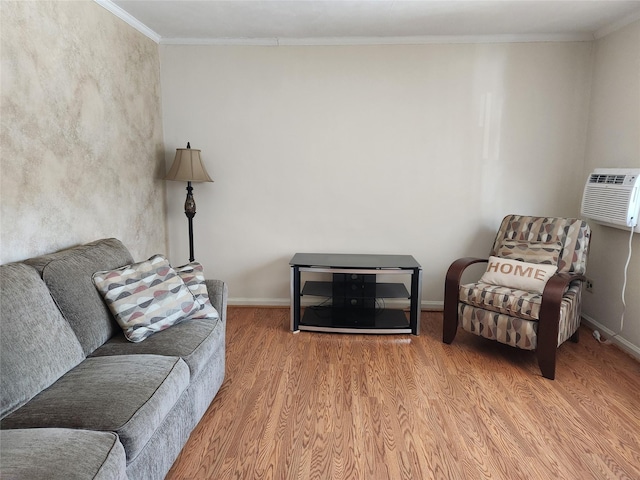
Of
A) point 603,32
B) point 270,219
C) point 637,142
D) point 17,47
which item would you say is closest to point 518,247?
point 637,142

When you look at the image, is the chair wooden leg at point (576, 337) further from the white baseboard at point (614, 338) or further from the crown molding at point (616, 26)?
the crown molding at point (616, 26)

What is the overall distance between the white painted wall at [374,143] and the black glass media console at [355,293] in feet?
1.23

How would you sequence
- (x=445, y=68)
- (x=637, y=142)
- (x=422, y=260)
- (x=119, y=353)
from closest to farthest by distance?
(x=119, y=353) → (x=637, y=142) → (x=445, y=68) → (x=422, y=260)

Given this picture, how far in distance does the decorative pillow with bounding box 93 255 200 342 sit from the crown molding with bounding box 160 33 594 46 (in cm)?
221

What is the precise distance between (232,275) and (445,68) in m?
2.63

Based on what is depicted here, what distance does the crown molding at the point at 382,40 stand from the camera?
3.44m

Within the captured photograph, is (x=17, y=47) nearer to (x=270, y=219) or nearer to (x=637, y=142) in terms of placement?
(x=270, y=219)

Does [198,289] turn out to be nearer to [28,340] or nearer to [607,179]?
[28,340]

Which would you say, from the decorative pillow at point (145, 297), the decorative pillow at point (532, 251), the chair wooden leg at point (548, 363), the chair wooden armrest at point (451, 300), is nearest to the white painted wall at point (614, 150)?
the decorative pillow at point (532, 251)

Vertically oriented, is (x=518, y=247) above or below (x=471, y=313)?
above

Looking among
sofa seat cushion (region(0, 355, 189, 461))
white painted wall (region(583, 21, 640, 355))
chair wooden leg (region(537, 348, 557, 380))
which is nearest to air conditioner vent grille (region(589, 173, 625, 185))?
white painted wall (region(583, 21, 640, 355))

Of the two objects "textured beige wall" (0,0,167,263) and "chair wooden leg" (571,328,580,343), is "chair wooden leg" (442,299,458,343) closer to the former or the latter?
"chair wooden leg" (571,328,580,343)

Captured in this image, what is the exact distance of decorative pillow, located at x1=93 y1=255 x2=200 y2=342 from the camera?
210cm

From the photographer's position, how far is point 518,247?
10.6 ft
